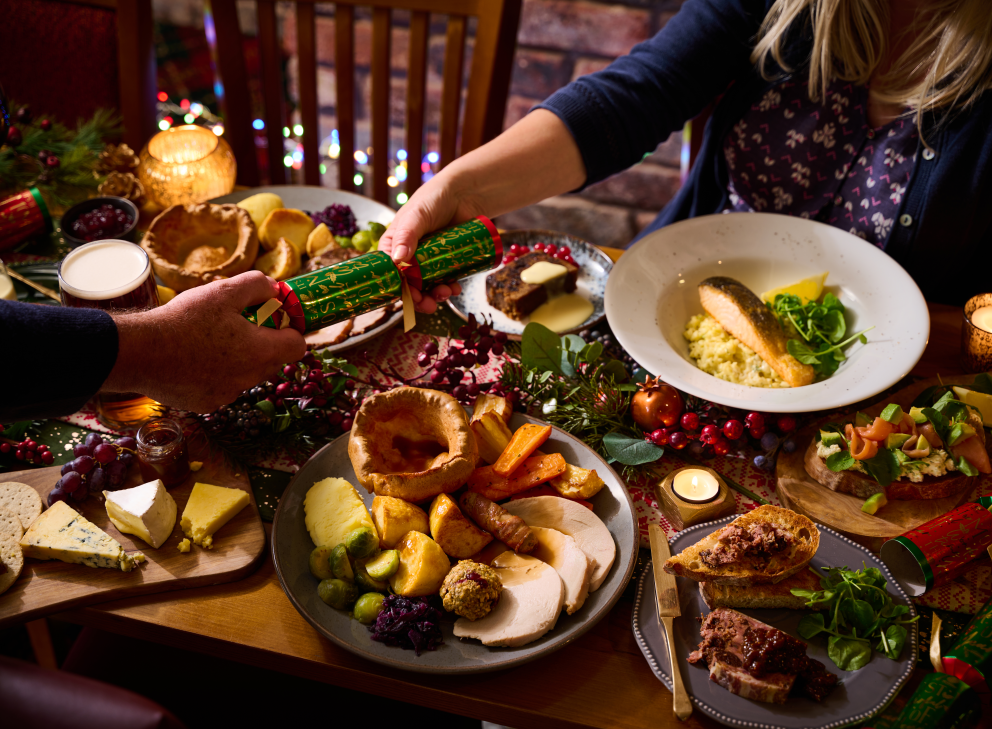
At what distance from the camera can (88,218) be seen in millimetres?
1615

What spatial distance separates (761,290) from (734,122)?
47 centimetres

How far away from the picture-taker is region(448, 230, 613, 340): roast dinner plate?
155 centimetres

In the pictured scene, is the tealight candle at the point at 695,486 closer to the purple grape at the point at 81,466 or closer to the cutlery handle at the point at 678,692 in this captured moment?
the cutlery handle at the point at 678,692

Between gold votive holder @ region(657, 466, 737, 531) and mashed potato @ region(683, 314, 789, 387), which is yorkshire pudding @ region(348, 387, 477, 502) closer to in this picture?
gold votive holder @ region(657, 466, 737, 531)

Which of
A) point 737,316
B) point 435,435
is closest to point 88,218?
point 435,435

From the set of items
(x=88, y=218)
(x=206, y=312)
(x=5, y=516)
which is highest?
(x=206, y=312)

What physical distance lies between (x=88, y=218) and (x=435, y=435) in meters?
1.08

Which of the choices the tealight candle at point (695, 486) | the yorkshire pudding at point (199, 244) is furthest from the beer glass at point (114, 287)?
the tealight candle at point (695, 486)

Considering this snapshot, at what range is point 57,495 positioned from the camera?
1101mm

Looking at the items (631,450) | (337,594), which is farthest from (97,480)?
(631,450)

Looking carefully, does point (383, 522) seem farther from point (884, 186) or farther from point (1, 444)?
→ point (884, 186)

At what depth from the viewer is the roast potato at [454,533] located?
1.02 meters

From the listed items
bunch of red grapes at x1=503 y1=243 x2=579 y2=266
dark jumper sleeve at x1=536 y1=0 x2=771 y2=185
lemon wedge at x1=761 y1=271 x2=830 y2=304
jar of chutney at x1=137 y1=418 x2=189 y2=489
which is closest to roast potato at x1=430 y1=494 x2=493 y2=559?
jar of chutney at x1=137 y1=418 x2=189 y2=489

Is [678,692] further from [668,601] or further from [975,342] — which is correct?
[975,342]
